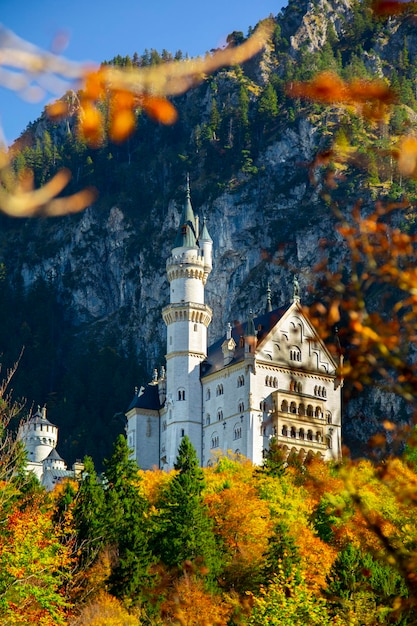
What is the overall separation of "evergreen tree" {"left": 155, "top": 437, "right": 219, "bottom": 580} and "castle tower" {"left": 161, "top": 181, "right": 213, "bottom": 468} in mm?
39755

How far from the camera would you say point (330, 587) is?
5528cm

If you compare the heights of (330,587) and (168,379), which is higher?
(168,379)

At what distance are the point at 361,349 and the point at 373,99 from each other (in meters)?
2.49

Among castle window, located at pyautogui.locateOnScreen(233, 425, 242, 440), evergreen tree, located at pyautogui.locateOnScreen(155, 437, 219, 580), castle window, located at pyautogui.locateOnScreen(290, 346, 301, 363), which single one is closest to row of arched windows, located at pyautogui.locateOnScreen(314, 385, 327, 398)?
castle window, located at pyautogui.locateOnScreen(290, 346, 301, 363)

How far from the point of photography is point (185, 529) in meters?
69.5

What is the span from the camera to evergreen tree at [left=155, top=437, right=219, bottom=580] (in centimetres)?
6788

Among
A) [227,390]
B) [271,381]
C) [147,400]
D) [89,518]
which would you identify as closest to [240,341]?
[227,390]

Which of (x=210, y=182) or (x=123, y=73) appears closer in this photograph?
(x=123, y=73)

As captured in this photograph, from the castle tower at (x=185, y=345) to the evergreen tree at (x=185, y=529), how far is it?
39.8 meters

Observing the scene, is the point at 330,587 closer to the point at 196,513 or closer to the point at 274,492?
the point at 196,513

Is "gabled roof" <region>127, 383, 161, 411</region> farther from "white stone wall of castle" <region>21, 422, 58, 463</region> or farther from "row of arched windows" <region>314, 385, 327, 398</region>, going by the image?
"white stone wall of castle" <region>21, 422, 58, 463</region>

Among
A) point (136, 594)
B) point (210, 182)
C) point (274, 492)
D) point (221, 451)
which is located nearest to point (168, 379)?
point (221, 451)

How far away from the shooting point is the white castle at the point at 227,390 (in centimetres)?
11175

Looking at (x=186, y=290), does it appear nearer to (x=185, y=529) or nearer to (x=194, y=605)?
(x=185, y=529)
